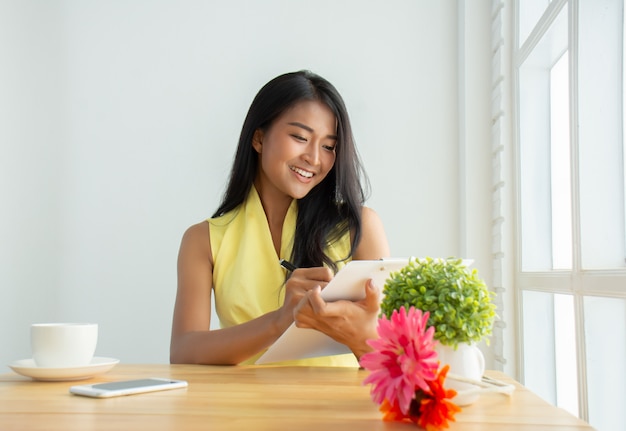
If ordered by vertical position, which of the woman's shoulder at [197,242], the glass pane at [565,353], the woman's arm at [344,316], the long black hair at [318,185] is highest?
the long black hair at [318,185]

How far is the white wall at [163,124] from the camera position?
2768 mm

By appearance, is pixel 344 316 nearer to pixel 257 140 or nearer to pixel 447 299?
pixel 447 299

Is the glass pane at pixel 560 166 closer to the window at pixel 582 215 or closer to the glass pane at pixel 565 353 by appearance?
the window at pixel 582 215

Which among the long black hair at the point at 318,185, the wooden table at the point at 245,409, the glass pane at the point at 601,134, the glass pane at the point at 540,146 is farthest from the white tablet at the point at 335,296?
the glass pane at the point at 540,146

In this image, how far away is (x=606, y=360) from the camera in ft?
5.03

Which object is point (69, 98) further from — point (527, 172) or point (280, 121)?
point (527, 172)

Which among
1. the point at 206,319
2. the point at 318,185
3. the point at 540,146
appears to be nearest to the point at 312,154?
the point at 318,185

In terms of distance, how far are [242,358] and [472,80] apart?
160 cm

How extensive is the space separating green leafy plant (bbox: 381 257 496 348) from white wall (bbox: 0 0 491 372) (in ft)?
6.13

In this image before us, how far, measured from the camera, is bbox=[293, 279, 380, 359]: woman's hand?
1195mm

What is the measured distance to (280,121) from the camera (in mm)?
1937

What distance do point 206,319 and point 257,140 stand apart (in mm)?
576

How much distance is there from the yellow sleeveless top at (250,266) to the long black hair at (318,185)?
4cm

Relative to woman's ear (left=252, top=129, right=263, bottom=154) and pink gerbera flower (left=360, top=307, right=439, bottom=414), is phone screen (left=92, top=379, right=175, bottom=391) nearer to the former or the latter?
pink gerbera flower (left=360, top=307, right=439, bottom=414)
